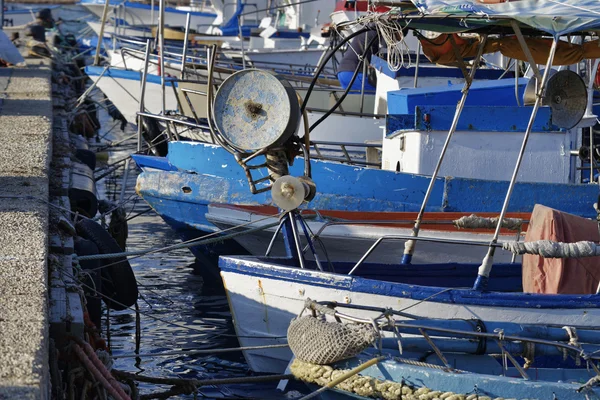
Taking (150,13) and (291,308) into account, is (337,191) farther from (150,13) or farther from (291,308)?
(150,13)

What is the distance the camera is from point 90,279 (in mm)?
8250

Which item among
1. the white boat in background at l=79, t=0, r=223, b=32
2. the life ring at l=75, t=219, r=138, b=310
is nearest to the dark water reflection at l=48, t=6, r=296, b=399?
the life ring at l=75, t=219, r=138, b=310

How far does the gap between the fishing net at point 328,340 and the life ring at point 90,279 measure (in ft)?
7.61

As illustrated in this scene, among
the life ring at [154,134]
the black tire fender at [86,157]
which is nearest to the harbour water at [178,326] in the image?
the black tire fender at [86,157]

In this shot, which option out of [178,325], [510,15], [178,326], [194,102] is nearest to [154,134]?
[194,102]

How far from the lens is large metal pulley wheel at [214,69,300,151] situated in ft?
24.7

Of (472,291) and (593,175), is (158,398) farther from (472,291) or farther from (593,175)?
(593,175)

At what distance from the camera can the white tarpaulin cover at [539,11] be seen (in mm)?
7008

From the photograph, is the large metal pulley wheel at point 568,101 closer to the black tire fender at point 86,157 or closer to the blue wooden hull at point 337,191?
the blue wooden hull at point 337,191

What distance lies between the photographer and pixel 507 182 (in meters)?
10.5

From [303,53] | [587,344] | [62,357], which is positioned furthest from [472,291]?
[303,53]

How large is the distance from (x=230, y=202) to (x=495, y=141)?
117 inches

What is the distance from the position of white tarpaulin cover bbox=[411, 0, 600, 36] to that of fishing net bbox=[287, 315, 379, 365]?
2358 millimetres

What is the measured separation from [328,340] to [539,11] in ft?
9.09
